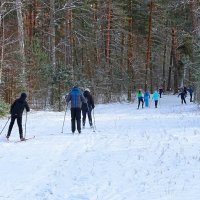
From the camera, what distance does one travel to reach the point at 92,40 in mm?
43281

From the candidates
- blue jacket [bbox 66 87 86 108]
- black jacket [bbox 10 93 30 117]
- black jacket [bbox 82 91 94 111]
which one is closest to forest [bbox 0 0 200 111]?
black jacket [bbox 82 91 94 111]

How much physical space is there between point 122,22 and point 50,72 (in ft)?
47.9

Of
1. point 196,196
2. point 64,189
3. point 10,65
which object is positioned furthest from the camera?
point 10,65

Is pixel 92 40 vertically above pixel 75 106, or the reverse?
pixel 92 40

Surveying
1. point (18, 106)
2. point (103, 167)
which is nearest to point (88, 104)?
point (18, 106)

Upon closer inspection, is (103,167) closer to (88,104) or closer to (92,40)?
(88,104)

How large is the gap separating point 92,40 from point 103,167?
111 feet

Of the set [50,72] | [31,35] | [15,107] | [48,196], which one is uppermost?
[31,35]

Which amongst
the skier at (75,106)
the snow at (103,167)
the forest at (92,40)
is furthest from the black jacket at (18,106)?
the forest at (92,40)

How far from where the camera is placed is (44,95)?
32344mm

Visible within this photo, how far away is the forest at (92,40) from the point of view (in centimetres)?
3112

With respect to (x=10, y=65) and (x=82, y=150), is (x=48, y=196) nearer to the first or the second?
(x=82, y=150)

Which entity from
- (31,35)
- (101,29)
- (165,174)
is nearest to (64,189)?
(165,174)

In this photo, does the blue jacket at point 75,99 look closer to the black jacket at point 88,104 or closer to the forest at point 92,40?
the black jacket at point 88,104
